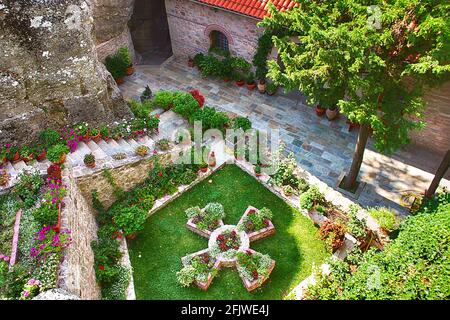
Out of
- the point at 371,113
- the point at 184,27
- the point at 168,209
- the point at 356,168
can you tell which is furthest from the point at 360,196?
the point at 184,27

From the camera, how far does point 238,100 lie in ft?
58.1

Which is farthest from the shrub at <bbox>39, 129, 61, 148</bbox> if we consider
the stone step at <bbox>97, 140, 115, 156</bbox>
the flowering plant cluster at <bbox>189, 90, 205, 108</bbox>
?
the flowering plant cluster at <bbox>189, 90, 205, 108</bbox>

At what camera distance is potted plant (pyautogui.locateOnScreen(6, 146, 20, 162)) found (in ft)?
39.0

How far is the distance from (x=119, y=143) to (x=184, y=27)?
789 cm

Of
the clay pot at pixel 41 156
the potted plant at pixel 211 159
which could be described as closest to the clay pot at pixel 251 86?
the potted plant at pixel 211 159

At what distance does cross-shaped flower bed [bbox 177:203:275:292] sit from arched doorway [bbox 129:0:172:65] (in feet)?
36.5

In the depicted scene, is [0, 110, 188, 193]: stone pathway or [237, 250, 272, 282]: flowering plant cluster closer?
[237, 250, 272, 282]: flowering plant cluster

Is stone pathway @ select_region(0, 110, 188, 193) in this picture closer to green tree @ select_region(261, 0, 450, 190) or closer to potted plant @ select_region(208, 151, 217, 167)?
potted plant @ select_region(208, 151, 217, 167)

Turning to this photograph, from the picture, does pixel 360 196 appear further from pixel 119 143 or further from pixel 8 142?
pixel 8 142

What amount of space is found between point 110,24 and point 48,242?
11.7 m

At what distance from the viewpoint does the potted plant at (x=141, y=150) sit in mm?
12891

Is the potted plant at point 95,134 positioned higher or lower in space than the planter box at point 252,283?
higher

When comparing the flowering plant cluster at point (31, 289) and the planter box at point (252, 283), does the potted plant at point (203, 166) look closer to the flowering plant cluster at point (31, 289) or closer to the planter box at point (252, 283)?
the planter box at point (252, 283)

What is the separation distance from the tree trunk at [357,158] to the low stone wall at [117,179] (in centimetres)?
647
